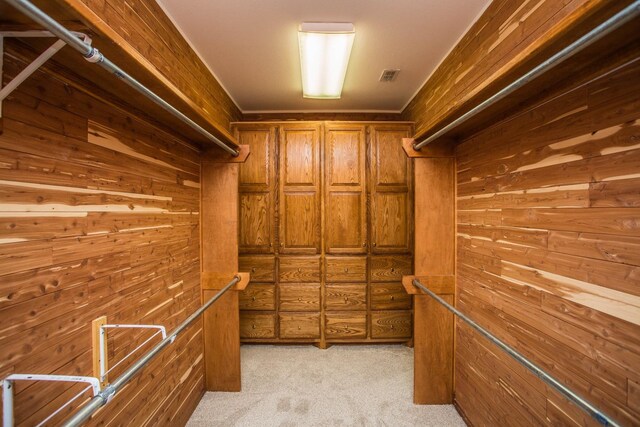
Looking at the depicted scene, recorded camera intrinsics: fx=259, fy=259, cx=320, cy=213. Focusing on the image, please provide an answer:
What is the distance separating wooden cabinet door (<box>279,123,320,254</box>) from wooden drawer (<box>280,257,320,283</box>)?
8 centimetres

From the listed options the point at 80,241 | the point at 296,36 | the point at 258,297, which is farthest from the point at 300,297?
the point at 296,36

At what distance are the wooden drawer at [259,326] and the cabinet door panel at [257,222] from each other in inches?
27.8

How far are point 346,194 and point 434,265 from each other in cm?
116

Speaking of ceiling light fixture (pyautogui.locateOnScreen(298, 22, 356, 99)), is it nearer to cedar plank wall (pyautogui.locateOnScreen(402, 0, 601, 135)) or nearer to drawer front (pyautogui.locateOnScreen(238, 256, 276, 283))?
cedar plank wall (pyautogui.locateOnScreen(402, 0, 601, 135))

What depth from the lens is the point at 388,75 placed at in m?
2.37

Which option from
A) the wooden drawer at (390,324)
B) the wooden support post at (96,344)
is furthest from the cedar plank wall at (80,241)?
the wooden drawer at (390,324)

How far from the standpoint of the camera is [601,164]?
0.91 meters

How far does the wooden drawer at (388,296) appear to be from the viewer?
273 cm

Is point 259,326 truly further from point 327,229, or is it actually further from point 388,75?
point 388,75

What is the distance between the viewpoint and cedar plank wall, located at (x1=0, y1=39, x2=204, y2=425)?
0.78m

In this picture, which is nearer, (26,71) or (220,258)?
(26,71)

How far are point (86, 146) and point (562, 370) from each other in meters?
2.11

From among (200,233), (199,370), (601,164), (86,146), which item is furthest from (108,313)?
(601,164)

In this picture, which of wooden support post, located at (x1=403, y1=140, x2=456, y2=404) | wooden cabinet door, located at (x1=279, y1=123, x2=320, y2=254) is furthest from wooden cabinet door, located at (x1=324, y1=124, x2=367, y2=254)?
wooden support post, located at (x1=403, y1=140, x2=456, y2=404)
